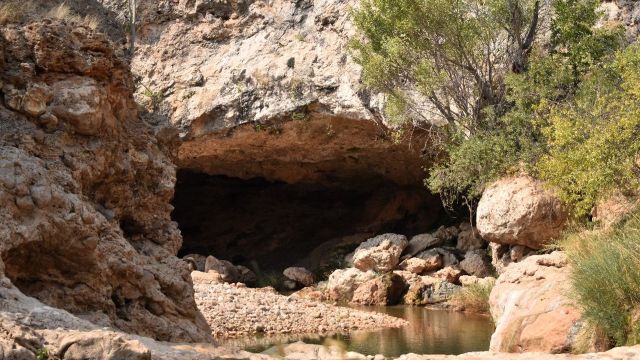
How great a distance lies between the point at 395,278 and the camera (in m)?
20.4

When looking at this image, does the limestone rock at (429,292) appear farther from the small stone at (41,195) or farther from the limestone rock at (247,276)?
the small stone at (41,195)

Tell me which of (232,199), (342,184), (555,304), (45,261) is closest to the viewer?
(45,261)

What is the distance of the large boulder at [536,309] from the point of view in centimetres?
968

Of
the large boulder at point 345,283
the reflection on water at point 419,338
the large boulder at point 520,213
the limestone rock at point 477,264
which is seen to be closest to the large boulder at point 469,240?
the limestone rock at point 477,264

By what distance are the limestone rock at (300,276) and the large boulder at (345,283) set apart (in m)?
2.49

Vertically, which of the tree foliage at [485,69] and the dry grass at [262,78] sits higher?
the dry grass at [262,78]

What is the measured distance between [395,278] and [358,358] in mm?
13183

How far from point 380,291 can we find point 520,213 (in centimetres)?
450

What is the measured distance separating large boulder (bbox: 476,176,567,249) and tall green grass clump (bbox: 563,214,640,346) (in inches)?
277

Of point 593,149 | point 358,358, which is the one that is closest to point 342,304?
point 593,149

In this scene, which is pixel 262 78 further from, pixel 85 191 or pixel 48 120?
pixel 48 120

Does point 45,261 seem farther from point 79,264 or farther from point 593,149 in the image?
point 593,149

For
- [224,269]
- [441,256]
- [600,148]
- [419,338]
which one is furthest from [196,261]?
[600,148]

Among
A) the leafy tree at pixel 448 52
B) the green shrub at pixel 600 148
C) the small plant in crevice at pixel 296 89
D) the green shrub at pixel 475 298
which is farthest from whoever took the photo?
Result: the small plant in crevice at pixel 296 89
